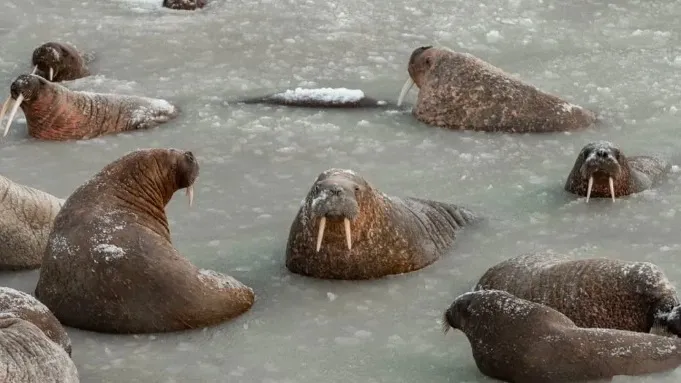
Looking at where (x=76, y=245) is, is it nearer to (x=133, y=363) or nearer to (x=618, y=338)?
(x=133, y=363)

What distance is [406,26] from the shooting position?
487 inches

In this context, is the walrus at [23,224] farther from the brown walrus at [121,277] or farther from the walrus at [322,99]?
the walrus at [322,99]

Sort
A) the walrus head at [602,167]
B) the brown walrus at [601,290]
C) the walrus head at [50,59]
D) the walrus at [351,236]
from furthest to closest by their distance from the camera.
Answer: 1. the walrus head at [50,59]
2. the walrus head at [602,167]
3. the walrus at [351,236]
4. the brown walrus at [601,290]

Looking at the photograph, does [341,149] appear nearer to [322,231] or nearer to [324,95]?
[324,95]

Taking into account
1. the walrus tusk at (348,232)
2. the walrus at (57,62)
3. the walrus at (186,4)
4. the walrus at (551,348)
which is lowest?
the walrus at (57,62)

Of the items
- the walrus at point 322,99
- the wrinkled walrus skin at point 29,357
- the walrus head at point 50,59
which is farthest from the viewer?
the walrus head at point 50,59

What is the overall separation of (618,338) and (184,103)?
584cm

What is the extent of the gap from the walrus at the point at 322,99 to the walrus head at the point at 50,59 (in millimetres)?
1893

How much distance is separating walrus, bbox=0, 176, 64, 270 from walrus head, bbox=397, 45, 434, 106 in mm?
3800

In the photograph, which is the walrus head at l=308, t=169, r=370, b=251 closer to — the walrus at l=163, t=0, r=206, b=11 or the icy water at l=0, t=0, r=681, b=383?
the icy water at l=0, t=0, r=681, b=383

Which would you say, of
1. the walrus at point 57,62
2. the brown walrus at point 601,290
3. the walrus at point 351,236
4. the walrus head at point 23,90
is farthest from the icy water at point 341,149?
the brown walrus at point 601,290

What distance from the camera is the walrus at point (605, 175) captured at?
25.0 ft

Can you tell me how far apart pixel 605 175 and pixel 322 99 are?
302 cm

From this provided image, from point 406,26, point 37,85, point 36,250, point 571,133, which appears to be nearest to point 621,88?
point 571,133
